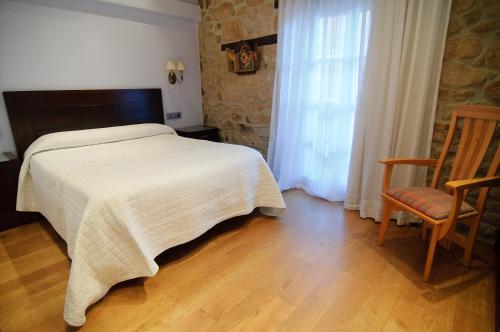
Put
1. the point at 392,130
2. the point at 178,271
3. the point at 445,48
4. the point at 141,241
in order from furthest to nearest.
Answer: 1. the point at 392,130
2. the point at 445,48
3. the point at 178,271
4. the point at 141,241

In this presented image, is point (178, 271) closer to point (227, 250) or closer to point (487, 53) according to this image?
point (227, 250)

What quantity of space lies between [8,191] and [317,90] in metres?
3.04

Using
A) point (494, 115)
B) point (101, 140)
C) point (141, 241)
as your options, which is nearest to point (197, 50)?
point (101, 140)

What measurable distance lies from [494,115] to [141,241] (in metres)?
2.29

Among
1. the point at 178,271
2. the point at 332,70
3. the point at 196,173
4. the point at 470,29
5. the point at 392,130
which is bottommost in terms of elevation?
the point at 178,271

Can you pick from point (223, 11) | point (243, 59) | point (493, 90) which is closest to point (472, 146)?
point (493, 90)

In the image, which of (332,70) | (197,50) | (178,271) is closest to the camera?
(178,271)

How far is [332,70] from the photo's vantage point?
2.64 meters

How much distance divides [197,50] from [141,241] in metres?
3.16

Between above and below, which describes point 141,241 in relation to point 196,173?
below

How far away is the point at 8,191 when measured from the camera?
7.59 ft

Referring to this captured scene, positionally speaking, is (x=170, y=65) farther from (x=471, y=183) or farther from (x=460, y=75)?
(x=471, y=183)

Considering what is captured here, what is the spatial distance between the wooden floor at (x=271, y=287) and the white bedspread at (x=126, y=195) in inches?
7.7

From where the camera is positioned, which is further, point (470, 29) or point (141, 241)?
point (470, 29)
